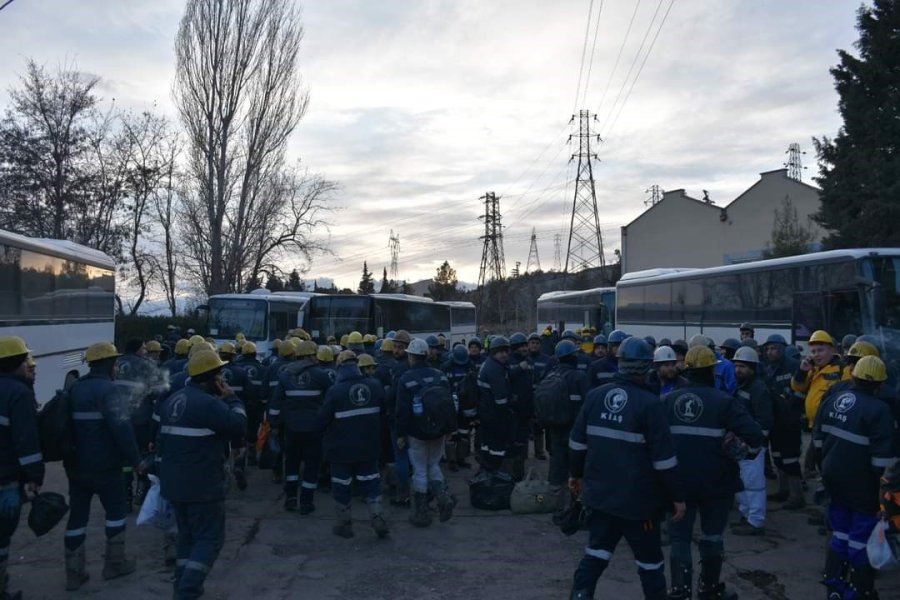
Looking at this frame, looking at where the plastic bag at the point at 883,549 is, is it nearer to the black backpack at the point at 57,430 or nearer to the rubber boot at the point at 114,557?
the rubber boot at the point at 114,557

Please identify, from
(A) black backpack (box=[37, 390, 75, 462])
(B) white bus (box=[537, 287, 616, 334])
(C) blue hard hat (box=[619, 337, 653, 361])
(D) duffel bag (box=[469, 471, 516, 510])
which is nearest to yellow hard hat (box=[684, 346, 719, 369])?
(C) blue hard hat (box=[619, 337, 653, 361])

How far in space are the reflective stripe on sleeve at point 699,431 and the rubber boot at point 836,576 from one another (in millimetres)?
1394

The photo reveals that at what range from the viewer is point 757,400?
8.39m

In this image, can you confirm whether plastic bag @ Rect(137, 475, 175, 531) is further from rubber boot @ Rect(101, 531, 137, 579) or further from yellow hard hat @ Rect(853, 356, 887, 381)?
yellow hard hat @ Rect(853, 356, 887, 381)

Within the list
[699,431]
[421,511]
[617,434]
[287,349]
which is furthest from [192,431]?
[287,349]

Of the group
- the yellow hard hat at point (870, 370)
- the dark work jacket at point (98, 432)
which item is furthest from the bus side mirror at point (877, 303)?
the dark work jacket at point (98, 432)

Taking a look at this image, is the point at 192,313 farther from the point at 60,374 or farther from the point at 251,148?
the point at 60,374

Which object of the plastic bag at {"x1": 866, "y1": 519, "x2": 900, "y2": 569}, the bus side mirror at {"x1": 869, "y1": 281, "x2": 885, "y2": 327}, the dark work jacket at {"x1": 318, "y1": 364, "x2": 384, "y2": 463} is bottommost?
the plastic bag at {"x1": 866, "y1": 519, "x2": 900, "y2": 569}

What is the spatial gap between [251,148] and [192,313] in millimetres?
10977

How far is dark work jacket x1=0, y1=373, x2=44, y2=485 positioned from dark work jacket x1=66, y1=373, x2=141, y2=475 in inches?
20.7

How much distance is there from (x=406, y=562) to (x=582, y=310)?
29.5 metres

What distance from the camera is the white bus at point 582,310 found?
34125 millimetres

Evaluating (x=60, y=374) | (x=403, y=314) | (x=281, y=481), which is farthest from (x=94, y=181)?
(x=281, y=481)

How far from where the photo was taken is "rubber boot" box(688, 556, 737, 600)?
6.29m
